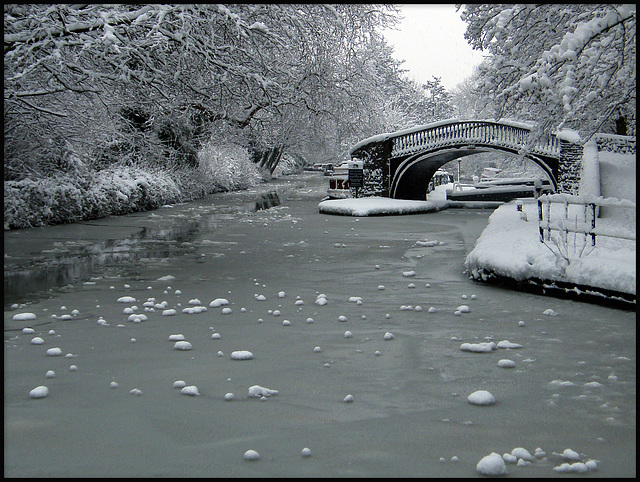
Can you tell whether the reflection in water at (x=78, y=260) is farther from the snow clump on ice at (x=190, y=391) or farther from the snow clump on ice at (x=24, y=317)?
the snow clump on ice at (x=190, y=391)

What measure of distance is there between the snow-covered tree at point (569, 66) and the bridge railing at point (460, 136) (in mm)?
16296

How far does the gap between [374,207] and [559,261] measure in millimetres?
19363

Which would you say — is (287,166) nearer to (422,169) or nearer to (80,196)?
(422,169)

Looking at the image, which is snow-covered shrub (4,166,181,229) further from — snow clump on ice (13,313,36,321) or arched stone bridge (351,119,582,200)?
snow clump on ice (13,313,36,321)

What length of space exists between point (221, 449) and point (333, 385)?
1.72 m

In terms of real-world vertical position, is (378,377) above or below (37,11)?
below

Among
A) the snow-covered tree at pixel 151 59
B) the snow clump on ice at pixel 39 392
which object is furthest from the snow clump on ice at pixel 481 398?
the snow-covered tree at pixel 151 59

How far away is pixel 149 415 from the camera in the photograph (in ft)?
18.8

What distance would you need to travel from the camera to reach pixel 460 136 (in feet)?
114

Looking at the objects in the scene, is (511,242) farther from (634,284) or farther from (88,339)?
(88,339)

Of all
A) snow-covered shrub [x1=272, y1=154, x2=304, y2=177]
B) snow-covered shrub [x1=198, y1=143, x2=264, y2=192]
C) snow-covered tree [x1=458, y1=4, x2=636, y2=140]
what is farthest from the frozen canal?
snow-covered shrub [x1=272, y1=154, x2=304, y2=177]

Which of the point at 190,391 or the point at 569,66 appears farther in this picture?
the point at 569,66

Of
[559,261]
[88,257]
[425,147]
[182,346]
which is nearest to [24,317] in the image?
[182,346]

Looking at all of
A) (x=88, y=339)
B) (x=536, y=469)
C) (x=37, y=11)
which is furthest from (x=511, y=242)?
(x=37, y=11)
